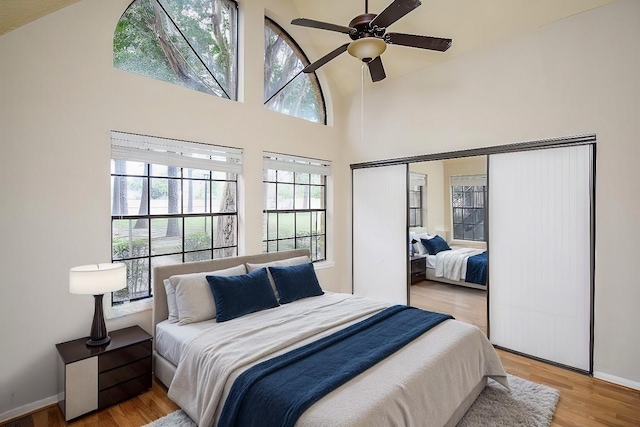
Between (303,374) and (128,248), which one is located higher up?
(128,248)

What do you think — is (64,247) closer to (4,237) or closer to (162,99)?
(4,237)

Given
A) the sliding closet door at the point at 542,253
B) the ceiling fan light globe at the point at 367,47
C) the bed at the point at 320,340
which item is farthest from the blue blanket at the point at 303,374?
the ceiling fan light globe at the point at 367,47

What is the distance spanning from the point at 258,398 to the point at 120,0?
3313mm

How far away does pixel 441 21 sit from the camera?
137 inches

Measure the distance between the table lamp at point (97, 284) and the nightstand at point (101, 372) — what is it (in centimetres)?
10

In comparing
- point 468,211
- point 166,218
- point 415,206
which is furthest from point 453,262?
point 166,218

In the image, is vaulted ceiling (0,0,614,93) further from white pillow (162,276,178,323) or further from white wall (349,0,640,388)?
white pillow (162,276,178,323)

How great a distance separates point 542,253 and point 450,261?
0.99 metres

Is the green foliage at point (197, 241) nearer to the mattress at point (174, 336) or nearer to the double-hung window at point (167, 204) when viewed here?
the double-hung window at point (167, 204)

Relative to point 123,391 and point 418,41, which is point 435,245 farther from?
point 123,391

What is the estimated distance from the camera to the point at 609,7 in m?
2.79

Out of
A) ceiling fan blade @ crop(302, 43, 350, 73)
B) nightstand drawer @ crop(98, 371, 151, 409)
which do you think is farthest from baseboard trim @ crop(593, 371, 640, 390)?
nightstand drawer @ crop(98, 371, 151, 409)

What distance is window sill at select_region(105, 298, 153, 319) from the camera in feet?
9.20

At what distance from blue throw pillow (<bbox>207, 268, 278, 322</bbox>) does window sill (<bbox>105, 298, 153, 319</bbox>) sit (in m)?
0.71
